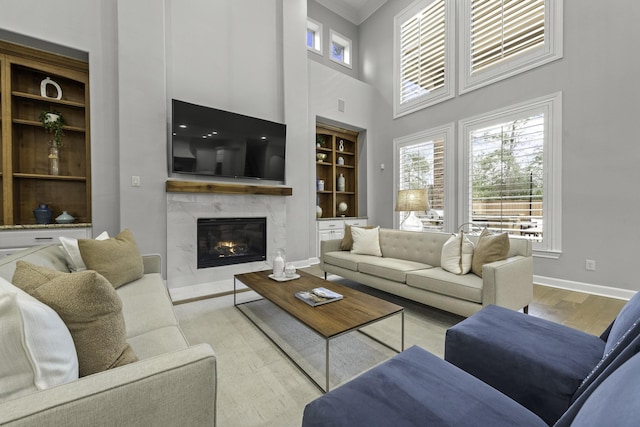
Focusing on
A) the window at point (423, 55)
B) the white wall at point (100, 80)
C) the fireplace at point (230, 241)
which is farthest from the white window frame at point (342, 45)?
the fireplace at point (230, 241)

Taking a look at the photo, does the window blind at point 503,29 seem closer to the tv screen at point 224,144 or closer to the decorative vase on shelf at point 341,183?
the decorative vase on shelf at point 341,183

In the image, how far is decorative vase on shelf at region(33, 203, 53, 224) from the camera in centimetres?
294

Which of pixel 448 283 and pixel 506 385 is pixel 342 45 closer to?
pixel 448 283

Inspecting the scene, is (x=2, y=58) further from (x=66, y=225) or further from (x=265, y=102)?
(x=265, y=102)

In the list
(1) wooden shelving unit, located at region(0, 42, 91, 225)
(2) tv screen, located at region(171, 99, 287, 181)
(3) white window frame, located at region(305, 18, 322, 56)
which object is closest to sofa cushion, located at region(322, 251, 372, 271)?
(2) tv screen, located at region(171, 99, 287, 181)

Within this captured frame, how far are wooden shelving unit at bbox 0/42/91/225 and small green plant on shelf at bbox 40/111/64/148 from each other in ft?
0.23

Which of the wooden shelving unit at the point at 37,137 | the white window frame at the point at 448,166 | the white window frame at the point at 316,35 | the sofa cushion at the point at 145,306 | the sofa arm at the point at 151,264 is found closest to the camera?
the sofa cushion at the point at 145,306

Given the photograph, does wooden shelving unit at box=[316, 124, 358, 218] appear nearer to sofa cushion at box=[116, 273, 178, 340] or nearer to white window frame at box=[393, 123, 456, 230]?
white window frame at box=[393, 123, 456, 230]

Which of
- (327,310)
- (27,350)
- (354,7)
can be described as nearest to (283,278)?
(327,310)

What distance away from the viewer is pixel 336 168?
5.89m

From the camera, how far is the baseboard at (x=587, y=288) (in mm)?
2914

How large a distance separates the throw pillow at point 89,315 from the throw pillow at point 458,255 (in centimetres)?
250

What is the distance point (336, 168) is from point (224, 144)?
278 cm

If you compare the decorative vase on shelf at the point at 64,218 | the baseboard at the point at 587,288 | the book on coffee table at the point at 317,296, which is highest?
the decorative vase on shelf at the point at 64,218
